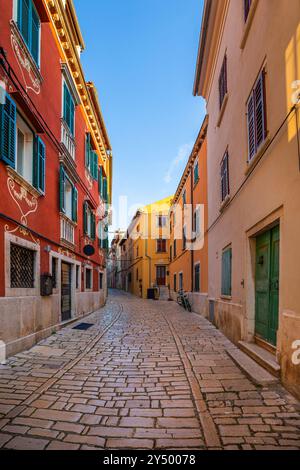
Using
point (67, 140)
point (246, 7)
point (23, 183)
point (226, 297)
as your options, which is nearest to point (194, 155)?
point (67, 140)

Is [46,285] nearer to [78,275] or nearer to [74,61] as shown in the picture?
[78,275]

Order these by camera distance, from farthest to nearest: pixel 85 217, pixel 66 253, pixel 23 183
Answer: pixel 85 217 < pixel 66 253 < pixel 23 183

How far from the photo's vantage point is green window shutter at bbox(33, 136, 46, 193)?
26.5ft

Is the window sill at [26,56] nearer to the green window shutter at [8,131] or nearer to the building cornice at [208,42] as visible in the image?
the green window shutter at [8,131]

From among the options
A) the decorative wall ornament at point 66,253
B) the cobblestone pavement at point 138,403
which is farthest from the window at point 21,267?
the decorative wall ornament at point 66,253

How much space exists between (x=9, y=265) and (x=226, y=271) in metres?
5.65

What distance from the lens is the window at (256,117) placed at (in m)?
6.21

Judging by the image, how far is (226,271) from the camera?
968 centimetres

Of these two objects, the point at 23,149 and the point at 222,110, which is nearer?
the point at 23,149

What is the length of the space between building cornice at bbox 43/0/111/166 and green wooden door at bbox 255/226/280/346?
7.93 m

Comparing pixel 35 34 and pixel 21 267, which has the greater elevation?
pixel 35 34

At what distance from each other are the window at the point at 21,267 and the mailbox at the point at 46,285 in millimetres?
457

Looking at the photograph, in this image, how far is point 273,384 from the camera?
4.78 metres
